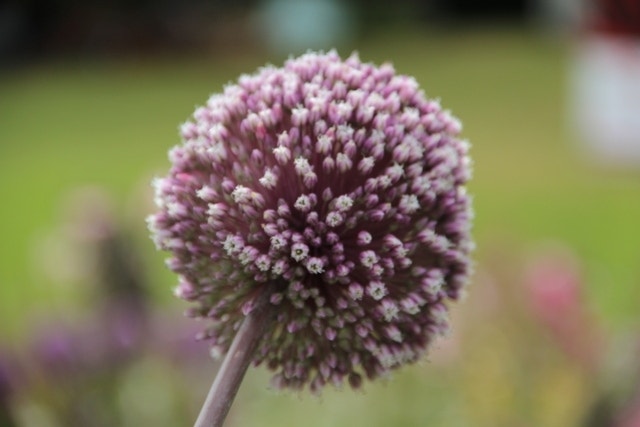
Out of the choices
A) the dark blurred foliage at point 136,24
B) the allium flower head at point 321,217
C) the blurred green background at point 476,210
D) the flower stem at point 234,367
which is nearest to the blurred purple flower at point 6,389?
the blurred green background at point 476,210

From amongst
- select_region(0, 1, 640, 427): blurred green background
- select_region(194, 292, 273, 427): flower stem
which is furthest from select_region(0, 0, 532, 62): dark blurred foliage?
select_region(194, 292, 273, 427): flower stem

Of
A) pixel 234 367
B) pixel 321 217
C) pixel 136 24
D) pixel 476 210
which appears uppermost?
pixel 136 24

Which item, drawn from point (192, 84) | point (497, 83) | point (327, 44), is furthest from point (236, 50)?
point (497, 83)

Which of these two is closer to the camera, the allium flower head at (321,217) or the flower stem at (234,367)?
the flower stem at (234,367)

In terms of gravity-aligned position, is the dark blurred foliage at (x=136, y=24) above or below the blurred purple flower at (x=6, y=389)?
above

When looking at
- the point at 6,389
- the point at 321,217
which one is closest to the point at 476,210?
the point at 6,389

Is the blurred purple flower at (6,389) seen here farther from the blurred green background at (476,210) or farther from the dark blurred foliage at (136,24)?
the dark blurred foliage at (136,24)

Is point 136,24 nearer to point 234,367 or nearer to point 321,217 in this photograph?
point 321,217

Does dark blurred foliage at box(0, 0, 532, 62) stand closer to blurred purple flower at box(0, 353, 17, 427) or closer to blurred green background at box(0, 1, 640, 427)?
blurred green background at box(0, 1, 640, 427)
